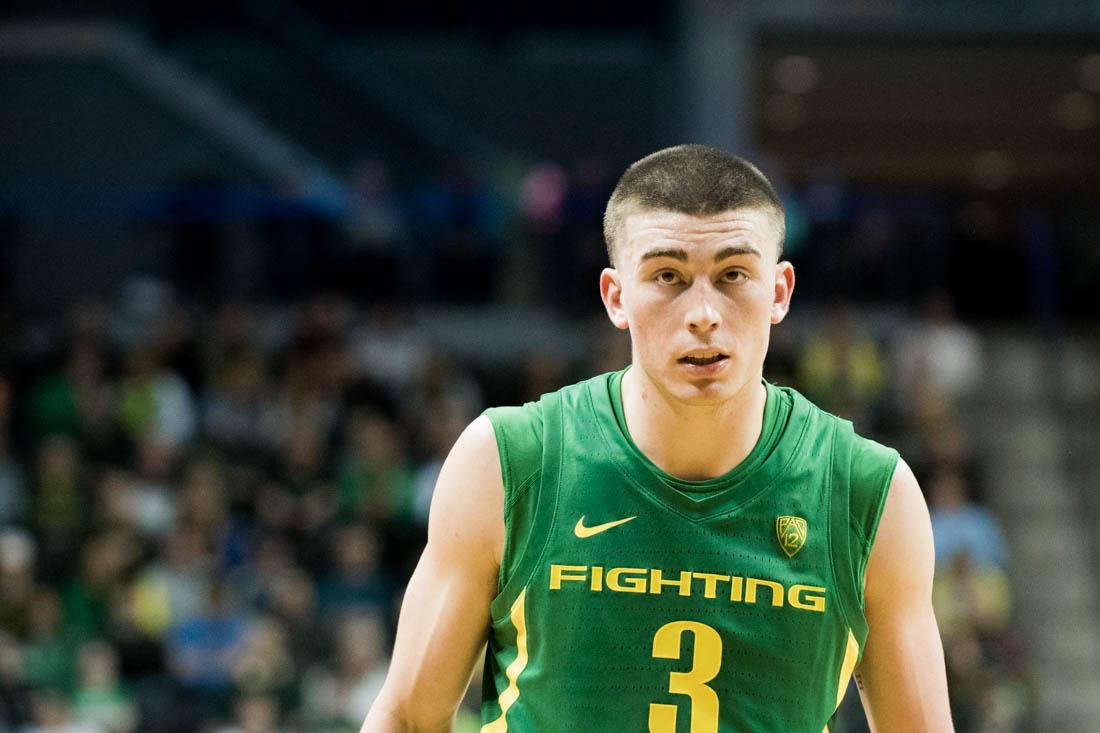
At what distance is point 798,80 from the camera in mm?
16250

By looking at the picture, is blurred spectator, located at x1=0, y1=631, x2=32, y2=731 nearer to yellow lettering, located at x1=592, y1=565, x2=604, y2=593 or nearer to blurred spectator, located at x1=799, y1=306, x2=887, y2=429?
blurred spectator, located at x1=799, y1=306, x2=887, y2=429

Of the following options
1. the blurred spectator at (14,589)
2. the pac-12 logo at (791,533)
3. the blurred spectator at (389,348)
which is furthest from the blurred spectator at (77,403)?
the pac-12 logo at (791,533)

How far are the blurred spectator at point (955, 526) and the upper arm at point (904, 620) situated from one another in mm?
7450

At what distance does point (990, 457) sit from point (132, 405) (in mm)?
7057

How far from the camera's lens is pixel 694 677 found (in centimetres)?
274

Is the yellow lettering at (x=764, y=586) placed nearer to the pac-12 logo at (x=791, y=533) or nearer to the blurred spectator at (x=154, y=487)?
the pac-12 logo at (x=791, y=533)

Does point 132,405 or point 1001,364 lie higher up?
point 1001,364

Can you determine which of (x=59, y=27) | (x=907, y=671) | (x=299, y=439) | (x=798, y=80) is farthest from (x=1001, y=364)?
(x=907, y=671)

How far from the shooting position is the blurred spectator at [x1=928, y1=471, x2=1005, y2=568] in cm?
1017

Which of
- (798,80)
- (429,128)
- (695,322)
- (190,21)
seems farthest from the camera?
(798,80)

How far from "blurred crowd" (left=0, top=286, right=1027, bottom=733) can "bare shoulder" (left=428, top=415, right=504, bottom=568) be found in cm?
611

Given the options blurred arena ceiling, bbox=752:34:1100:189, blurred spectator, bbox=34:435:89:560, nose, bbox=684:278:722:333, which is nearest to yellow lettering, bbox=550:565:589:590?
nose, bbox=684:278:722:333

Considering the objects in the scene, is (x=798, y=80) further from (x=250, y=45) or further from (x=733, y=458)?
(x=733, y=458)

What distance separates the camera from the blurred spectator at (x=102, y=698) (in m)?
8.80
